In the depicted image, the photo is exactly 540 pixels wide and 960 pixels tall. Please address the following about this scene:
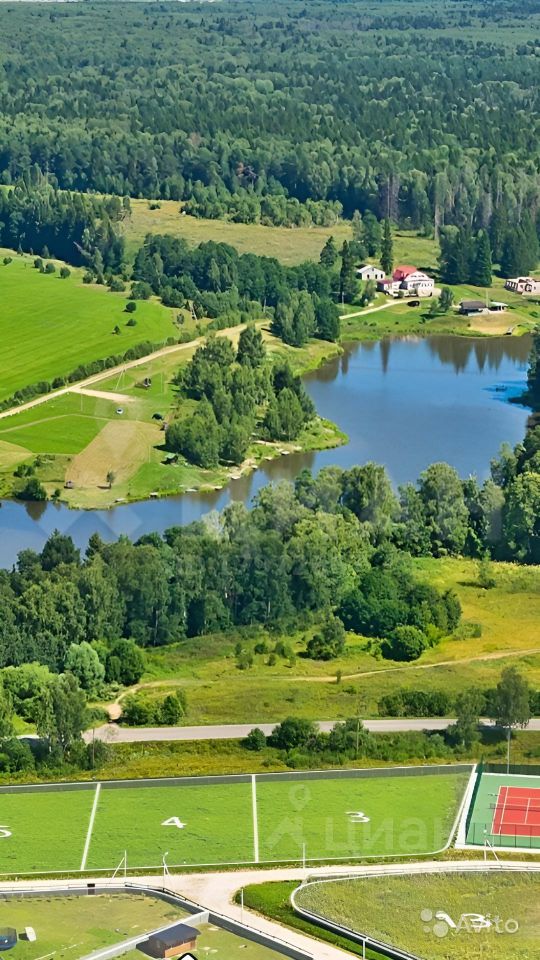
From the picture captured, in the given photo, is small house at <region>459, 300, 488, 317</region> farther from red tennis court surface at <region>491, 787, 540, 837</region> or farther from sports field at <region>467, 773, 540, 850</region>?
red tennis court surface at <region>491, 787, 540, 837</region>

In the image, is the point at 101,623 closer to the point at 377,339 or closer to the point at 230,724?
the point at 230,724

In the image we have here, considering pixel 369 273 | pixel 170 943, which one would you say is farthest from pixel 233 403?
pixel 170 943

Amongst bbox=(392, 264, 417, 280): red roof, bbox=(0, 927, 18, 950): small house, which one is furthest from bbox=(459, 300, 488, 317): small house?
bbox=(0, 927, 18, 950): small house

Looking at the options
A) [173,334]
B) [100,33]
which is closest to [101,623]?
[173,334]

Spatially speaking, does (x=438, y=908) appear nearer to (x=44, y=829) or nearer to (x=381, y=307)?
(x=44, y=829)

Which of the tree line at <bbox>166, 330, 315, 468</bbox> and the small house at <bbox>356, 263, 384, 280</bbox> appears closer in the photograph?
the tree line at <bbox>166, 330, 315, 468</bbox>

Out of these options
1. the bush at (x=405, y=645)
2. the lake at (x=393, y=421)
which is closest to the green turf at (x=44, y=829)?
the bush at (x=405, y=645)
